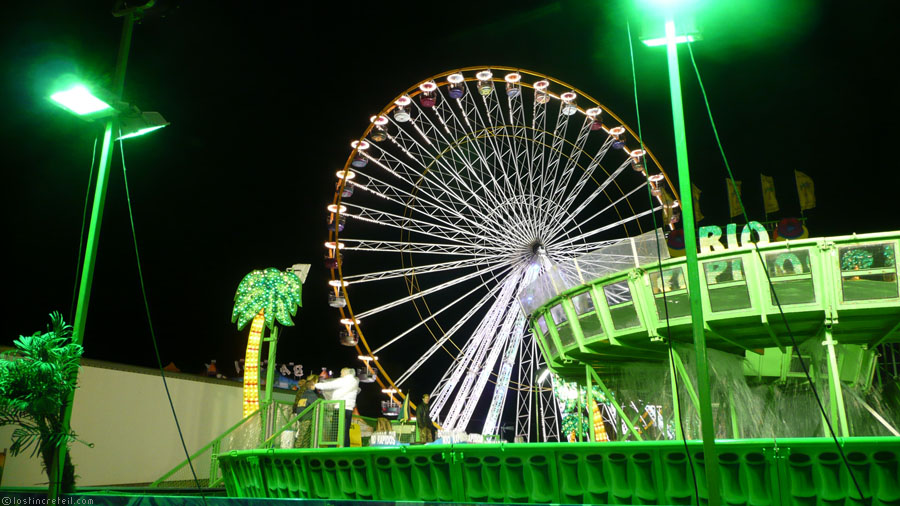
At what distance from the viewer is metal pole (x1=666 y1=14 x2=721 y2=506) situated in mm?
5367

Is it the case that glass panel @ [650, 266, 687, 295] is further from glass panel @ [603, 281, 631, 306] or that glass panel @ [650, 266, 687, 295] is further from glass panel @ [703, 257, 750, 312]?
glass panel @ [603, 281, 631, 306]

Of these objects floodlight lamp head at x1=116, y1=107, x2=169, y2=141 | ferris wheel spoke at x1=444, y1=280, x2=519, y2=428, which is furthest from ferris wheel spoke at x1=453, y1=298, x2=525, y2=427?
floodlight lamp head at x1=116, y1=107, x2=169, y2=141

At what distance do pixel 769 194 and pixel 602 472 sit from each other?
531 inches

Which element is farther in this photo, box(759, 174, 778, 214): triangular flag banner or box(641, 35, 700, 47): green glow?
box(759, 174, 778, 214): triangular flag banner

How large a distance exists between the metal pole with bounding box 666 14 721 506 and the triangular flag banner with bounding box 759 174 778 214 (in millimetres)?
13698

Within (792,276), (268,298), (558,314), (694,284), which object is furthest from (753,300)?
(268,298)

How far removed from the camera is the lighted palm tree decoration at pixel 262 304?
1556cm

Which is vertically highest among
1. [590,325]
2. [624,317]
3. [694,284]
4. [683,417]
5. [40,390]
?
[694,284]

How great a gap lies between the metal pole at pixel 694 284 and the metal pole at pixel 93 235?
20.9 ft

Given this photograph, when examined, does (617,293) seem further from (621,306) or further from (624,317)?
(624,317)

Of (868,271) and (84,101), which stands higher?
(84,101)

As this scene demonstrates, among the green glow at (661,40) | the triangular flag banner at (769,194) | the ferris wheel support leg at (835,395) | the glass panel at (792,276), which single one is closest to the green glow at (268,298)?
the glass panel at (792,276)

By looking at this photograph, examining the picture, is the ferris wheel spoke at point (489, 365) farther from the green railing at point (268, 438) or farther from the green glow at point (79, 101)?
the green glow at point (79, 101)

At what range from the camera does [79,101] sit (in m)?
8.03
